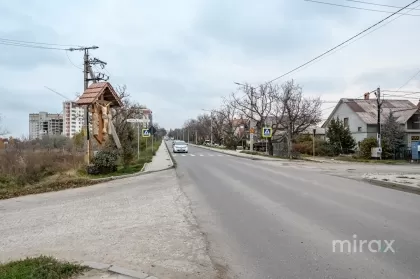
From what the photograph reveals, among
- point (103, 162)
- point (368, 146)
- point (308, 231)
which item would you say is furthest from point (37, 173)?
point (368, 146)

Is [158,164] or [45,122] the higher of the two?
[45,122]

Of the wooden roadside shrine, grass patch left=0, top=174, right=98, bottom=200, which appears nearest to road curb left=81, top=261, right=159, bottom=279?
grass patch left=0, top=174, right=98, bottom=200

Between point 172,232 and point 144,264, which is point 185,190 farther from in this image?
point 144,264

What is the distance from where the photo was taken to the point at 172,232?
6.96 m

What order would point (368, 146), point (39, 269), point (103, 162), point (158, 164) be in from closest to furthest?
1. point (39, 269)
2. point (103, 162)
3. point (158, 164)
4. point (368, 146)

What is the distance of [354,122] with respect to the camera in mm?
50719

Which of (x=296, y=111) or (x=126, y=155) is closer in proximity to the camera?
(x=126, y=155)

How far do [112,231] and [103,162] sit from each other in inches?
428

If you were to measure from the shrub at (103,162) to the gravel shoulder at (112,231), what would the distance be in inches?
192

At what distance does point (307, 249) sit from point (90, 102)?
13992 mm

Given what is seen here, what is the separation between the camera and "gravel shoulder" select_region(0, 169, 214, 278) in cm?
526

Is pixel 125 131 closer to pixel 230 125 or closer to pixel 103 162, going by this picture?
pixel 103 162

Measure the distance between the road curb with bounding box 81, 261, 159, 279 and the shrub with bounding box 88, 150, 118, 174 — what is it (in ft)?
41.3

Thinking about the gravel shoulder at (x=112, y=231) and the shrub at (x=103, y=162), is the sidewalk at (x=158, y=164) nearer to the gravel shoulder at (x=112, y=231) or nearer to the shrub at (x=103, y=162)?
the shrub at (x=103, y=162)
